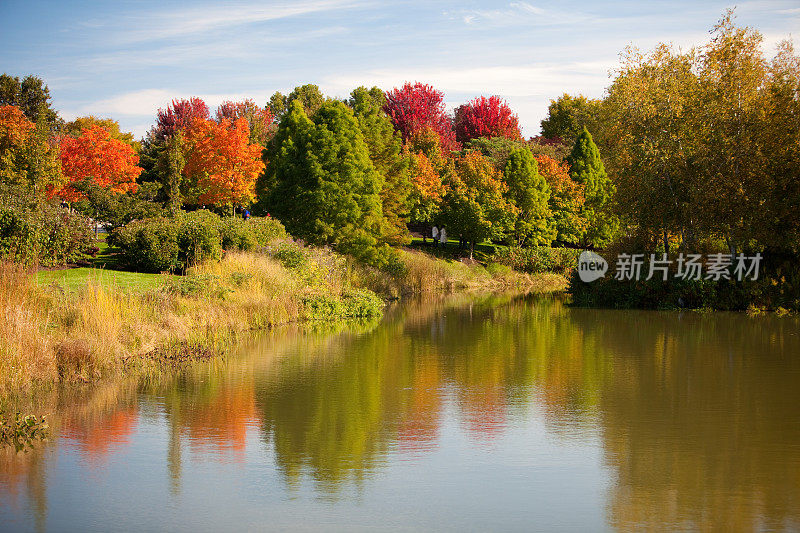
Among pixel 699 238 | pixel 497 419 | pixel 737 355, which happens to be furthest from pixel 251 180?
pixel 497 419

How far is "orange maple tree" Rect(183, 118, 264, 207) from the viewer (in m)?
41.3

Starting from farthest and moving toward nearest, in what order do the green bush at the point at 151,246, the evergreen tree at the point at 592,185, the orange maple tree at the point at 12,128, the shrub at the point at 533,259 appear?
1. the evergreen tree at the point at 592,185
2. the shrub at the point at 533,259
3. the orange maple tree at the point at 12,128
4. the green bush at the point at 151,246

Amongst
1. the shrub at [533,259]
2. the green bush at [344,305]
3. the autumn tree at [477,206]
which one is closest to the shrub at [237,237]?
the green bush at [344,305]

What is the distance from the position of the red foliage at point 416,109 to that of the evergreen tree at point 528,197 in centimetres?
1333

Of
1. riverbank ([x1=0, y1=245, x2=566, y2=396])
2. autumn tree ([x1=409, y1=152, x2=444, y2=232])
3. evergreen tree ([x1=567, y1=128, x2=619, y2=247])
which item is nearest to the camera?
riverbank ([x1=0, y1=245, x2=566, y2=396])

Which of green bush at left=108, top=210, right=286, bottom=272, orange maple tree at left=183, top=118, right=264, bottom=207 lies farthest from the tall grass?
orange maple tree at left=183, top=118, right=264, bottom=207

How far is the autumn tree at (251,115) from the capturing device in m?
54.2

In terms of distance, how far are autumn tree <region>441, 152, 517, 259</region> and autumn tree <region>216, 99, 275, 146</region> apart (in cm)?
1827

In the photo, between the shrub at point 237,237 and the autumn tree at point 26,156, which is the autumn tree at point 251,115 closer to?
the autumn tree at point 26,156

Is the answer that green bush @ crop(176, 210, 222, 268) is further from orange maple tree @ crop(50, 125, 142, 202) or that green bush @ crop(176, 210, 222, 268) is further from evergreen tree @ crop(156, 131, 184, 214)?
orange maple tree @ crop(50, 125, 142, 202)

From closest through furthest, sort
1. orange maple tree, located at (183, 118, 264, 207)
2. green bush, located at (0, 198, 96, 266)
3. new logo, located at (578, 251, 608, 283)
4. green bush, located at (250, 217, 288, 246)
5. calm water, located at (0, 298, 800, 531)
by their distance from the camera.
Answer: calm water, located at (0, 298, 800, 531), green bush, located at (0, 198, 96, 266), green bush, located at (250, 217, 288, 246), new logo, located at (578, 251, 608, 283), orange maple tree, located at (183, 118, 264, 207)

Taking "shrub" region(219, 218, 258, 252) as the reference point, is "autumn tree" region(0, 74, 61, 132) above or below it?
above

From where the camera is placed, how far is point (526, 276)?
130 ft

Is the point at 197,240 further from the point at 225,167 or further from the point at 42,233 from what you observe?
the point at 225,167
